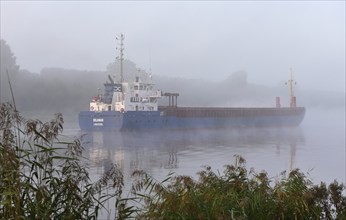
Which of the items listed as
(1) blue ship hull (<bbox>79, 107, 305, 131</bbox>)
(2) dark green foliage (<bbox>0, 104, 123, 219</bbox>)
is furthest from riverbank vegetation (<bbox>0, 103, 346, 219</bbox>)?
(1) blue ship hull (<bbox>79, 107, 305, 131</bbox>)

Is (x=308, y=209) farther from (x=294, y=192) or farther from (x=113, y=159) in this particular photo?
(x=113, y=159)

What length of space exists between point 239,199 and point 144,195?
1038 mm

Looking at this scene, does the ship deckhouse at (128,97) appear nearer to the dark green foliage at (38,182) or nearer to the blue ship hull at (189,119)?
the blue ship hull at (189,119)

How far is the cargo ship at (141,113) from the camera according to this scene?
38.8 meters

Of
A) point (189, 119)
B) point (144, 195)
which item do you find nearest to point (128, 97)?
point (189, 119)

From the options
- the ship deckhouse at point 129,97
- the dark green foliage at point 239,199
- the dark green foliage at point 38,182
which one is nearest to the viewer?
the dark green foliage at point 38,182

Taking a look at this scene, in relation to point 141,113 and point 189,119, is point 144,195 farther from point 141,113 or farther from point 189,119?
point 189,119

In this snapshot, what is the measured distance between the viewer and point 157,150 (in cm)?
2416

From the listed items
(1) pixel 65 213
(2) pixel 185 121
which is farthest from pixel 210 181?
(2) pixel 185 121

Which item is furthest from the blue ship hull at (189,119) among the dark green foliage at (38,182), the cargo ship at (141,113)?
the dark green foliage at (38,182)

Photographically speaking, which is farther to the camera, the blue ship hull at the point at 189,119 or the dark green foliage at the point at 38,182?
the blue ship hull at the point at 189,119

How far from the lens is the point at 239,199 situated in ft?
14.4

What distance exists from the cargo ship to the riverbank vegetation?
33.3 meters

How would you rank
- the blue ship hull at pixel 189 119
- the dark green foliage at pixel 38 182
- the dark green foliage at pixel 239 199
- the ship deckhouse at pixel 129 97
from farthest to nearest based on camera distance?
the ship deckhouse at pixel 129 97 < the blue ship hull at pixel 189 119 < the dark green foliage at pixel 239 199 < the dark green foliage at pixel 38 182
